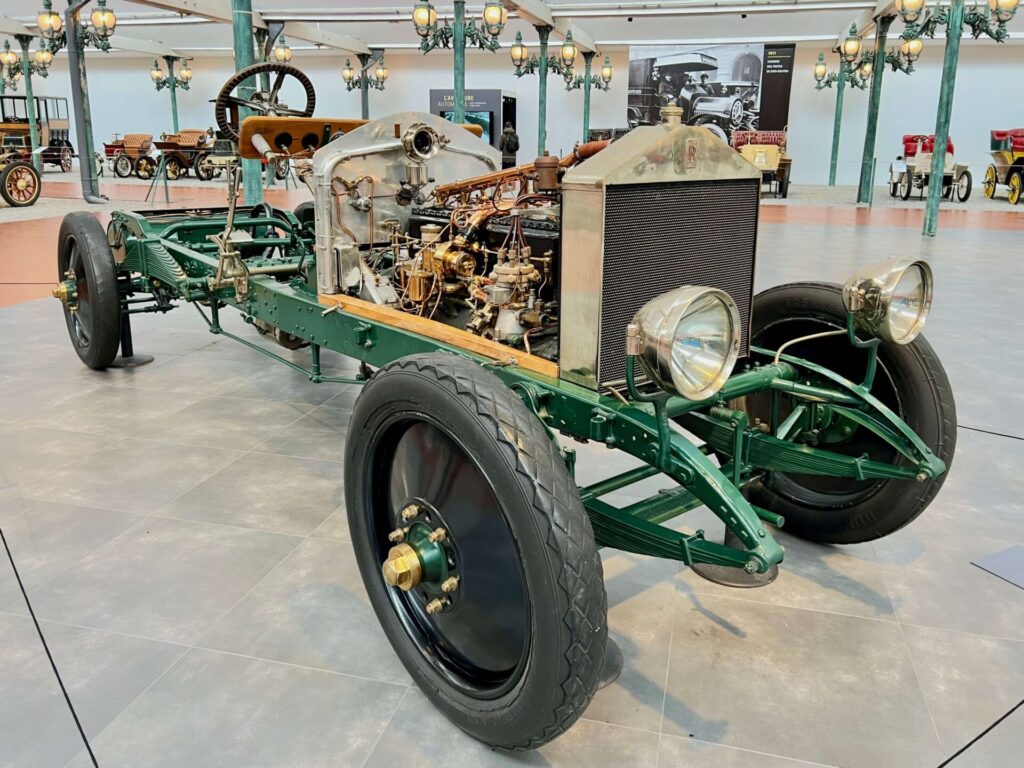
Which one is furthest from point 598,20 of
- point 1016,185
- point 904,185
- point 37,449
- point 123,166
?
point 37,449

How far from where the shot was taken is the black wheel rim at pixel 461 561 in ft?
6.10

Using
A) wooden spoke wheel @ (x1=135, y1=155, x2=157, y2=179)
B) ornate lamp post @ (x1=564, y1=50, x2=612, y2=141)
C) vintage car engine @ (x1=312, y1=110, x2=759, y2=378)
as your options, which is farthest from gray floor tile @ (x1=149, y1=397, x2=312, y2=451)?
wooden spoke wheel @ (x1=135, y1=155, x2=157, y2=179)

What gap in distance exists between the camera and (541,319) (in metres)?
2.50

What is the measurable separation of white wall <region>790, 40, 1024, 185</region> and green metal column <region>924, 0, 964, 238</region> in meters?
12.5

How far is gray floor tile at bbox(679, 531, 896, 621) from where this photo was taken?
2439 millimetres

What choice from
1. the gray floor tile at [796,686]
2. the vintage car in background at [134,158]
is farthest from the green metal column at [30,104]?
the gray floor tile at [796,686]

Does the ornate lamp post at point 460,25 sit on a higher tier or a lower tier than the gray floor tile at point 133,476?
higher

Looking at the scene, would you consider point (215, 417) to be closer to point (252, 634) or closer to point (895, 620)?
point (252, 634)

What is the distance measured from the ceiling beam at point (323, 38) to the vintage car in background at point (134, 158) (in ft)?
18.0

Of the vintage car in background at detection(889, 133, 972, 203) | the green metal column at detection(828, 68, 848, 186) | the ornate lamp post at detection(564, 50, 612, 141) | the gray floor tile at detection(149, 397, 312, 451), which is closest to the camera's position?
the gray floor tile at detection(149, 397, 312, 451)

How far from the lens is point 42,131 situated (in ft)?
77.7

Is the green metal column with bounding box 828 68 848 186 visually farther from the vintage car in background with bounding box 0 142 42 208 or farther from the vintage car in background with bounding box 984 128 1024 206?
the vintage car in background with bounding box 0 142 42 208

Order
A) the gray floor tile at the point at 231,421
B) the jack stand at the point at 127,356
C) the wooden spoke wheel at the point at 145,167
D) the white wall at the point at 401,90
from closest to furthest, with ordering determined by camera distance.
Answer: the gray floor tile at the point at 231,421 → the jack stand at the point at 127,356 → the wooden spoke wheel at the point at 145,167 → the white wall at the point at 401,90

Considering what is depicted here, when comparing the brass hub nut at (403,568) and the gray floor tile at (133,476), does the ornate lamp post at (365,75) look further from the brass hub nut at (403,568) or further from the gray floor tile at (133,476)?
the brass hub nut at (403,568)
